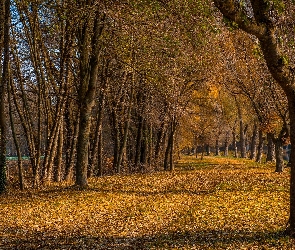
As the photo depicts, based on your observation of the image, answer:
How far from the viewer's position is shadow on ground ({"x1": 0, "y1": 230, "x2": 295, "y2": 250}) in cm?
1144

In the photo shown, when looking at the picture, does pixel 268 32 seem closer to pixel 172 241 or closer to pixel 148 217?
pixel 172 241

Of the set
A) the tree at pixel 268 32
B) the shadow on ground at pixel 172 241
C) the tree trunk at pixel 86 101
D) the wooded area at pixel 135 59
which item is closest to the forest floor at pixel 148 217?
the shadow on ground at pixel 172 241

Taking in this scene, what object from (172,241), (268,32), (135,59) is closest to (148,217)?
(172,241)

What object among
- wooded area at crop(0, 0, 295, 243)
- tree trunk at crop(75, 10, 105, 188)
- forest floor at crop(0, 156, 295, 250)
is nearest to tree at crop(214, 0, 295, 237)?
wooded area at crop(0, 0, 295, 243)

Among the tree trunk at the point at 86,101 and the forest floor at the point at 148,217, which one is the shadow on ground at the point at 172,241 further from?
the tree trunk at the point at 86,101

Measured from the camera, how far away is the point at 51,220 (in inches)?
603

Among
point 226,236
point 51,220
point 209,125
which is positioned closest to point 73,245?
point 51,220

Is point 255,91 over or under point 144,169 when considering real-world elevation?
over

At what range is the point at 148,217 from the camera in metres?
15.7

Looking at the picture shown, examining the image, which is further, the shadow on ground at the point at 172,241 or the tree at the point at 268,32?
the shadow on ground at the point at 172,241

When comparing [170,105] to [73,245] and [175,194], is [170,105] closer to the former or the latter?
[175,194]

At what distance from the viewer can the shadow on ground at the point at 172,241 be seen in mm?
11438

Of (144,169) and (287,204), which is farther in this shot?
(144,169)

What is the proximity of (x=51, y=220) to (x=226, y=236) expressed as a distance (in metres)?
7.22
